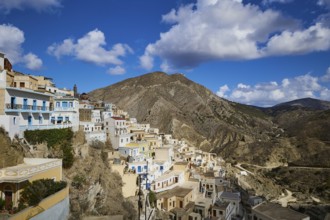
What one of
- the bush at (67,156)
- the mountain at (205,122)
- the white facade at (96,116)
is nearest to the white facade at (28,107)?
the bush at (67,156)

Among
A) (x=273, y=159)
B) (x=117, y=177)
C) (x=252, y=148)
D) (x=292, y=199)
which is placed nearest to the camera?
(x=117, y=177)

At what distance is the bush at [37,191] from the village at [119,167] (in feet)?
1.42

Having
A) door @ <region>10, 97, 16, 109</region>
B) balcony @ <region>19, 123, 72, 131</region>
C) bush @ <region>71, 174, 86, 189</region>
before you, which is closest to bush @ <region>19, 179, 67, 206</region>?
bush @ <region>71, 174, 86, 189</region>

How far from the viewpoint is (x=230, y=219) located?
4128cm

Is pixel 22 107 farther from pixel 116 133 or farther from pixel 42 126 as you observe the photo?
pixel 116 133

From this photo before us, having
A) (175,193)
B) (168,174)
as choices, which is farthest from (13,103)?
(168,174)

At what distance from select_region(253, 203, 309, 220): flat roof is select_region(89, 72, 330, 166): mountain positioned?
2514 inches

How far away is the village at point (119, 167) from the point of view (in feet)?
65.4

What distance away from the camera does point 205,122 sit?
444 feet

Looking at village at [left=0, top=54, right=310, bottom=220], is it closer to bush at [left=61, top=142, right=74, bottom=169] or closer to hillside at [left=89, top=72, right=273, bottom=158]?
bush at [left=61, top=142, right=74, bottom=169]

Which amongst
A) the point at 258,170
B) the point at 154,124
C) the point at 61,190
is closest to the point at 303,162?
the point at 258,170

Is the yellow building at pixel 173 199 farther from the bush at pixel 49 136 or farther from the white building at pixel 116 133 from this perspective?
the bush at pixel 49 136

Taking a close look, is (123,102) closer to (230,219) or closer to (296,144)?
(296,144)

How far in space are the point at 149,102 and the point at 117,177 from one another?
333 ft
